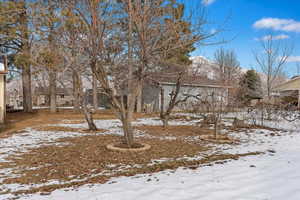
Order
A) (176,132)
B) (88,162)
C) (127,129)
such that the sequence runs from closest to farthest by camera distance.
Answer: (88,162)
(127,129)
(176,132)

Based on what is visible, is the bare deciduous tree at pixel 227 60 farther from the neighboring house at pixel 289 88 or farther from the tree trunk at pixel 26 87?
the tree trunk at pixel 26 87

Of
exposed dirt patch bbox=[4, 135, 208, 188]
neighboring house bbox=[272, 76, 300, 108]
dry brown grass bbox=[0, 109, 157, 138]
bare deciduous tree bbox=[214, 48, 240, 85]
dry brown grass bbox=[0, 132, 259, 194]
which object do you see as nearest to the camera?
dry brown grass bbox=[0, 132, 259, 194]

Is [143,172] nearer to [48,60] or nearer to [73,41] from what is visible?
[73,41]

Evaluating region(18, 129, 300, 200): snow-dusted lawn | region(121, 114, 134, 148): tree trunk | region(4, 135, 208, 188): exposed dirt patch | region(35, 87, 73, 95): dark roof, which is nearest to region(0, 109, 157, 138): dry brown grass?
region(35, 87, 73, 95): dark roof

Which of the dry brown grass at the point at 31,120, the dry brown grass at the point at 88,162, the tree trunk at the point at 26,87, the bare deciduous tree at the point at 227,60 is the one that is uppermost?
the bare deciduous tree at the point at 227,60

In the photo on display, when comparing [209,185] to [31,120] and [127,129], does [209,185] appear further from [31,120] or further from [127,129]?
[31,120]

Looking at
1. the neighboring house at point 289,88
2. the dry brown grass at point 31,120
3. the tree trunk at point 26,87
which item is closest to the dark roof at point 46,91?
the dry brown grass at point 31,120

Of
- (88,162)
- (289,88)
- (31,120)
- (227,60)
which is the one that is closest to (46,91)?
(31,120)

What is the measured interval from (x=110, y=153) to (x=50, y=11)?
131 inches

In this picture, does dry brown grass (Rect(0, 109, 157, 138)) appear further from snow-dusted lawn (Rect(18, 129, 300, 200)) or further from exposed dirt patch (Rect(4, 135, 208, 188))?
snow-dusted lawn (Rect(18, 129, 300, 200))

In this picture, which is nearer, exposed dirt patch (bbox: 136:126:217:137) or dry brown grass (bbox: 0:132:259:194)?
dry brown grass (bbox: 0:132:259:194)

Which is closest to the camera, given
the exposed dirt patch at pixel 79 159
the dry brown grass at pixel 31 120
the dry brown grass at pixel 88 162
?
the dry brown grass at pixel 88 162

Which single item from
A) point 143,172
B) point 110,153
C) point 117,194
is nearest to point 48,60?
point 110,153

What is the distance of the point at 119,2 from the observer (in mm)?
5027
